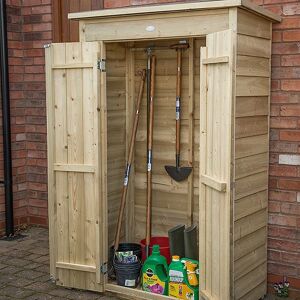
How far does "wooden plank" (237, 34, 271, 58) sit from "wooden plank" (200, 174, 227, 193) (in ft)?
3.19

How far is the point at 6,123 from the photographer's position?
22.1 ft

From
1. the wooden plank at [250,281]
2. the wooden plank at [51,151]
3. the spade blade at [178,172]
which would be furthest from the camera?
the spade blade at [178,172]

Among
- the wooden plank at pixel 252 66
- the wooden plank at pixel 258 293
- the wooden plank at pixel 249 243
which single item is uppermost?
the wooden plank at pixel 252 66

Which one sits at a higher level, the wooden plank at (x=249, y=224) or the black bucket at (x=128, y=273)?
the wooden plank at (x=249, y=224)

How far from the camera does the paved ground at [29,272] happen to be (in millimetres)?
5145

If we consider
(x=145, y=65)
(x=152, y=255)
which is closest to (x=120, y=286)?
(x=152, y=255)

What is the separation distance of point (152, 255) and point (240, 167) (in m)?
1.18

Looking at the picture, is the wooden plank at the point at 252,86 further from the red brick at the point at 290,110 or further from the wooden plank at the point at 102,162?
the wooden plank at the point at 102,162

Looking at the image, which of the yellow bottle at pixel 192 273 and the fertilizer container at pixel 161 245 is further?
the fertilizer container at pixel 161 245

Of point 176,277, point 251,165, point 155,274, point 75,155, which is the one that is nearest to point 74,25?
point 75,155

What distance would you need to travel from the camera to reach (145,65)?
5562 millimetres

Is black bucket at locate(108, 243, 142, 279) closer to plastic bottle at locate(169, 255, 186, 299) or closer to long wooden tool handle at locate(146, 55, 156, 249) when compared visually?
long wooden tool handle at locate(146, 55, 156, 249)

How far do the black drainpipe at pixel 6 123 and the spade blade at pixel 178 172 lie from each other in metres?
2.23

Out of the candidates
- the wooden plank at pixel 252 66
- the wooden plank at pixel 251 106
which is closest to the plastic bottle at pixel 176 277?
the wooden plank at pixel 251 106
